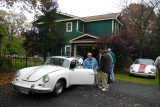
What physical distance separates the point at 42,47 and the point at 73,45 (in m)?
9.61

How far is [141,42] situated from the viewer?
72.4 feet

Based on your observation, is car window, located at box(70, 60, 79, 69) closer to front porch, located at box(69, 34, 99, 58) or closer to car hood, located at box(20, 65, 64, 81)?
car hood, located at box(20, 65, 64, 81)

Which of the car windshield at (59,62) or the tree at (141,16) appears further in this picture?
the tree at (141,16)

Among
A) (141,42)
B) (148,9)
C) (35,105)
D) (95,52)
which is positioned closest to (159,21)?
→ (141,42)

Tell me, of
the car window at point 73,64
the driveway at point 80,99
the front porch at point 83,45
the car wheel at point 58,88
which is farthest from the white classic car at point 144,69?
the car wheel at point 58,88

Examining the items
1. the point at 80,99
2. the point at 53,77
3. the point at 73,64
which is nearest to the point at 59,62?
the point at 73,64

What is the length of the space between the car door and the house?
1330cm

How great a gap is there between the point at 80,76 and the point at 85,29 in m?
17.3

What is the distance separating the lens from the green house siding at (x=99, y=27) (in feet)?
72.8

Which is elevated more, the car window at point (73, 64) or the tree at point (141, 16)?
the tree at point (141, 16)

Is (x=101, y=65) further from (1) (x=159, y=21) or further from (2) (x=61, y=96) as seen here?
(1) (x=159, y=21)

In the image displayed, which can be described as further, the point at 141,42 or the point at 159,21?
the point at 141,42

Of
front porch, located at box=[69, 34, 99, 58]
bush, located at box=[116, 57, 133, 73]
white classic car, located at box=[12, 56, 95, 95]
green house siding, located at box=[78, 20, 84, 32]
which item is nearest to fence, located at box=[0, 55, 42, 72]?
white classic car, located at box=[12, 56, 95, 95]

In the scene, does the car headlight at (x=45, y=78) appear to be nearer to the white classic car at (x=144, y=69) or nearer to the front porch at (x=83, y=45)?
the white classic car at (x=144, y=69)
